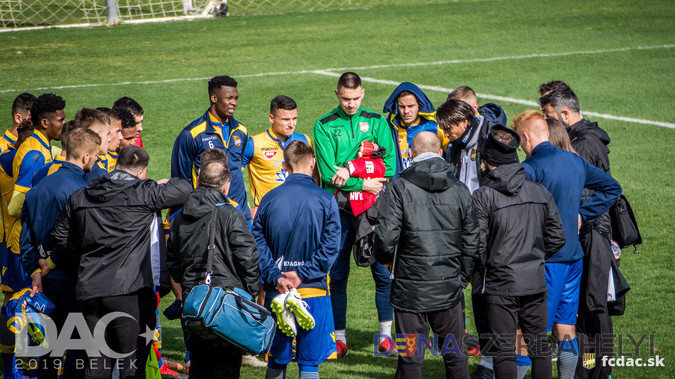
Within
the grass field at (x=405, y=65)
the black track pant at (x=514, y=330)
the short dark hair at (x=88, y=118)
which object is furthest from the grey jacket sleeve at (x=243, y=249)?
the grass field at (x=405, y=65)

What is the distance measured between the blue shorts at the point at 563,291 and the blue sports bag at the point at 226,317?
2.19 metres

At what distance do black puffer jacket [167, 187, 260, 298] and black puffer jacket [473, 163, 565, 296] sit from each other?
1686mm

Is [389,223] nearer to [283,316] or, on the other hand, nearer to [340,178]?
[283,316]

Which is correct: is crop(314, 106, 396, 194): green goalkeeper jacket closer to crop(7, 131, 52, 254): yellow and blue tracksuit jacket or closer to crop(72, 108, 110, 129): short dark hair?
crop(72, 108, 110, 129): short dark hair

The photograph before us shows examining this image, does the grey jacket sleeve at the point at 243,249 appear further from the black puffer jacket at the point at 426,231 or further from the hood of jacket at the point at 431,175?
the hood of jacket at the point at 431,175

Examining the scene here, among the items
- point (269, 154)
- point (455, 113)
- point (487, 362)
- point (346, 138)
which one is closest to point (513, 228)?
point (455, 113)

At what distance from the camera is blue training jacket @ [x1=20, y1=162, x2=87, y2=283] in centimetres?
545

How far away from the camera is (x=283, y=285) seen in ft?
18.1

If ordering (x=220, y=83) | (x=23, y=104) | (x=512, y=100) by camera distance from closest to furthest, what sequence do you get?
1. (x=23, y=104)
2. (x=220, y=83)
3. (x=512, y=100)

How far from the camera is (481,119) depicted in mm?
6777

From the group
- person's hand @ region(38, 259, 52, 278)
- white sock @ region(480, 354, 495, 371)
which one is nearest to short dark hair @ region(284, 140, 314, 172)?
person's hand @ region(38, 259, 52, 278)

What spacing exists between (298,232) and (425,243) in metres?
0.95

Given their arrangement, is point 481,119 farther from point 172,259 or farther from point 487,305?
point 172,259

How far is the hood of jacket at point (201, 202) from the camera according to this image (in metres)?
5.12
